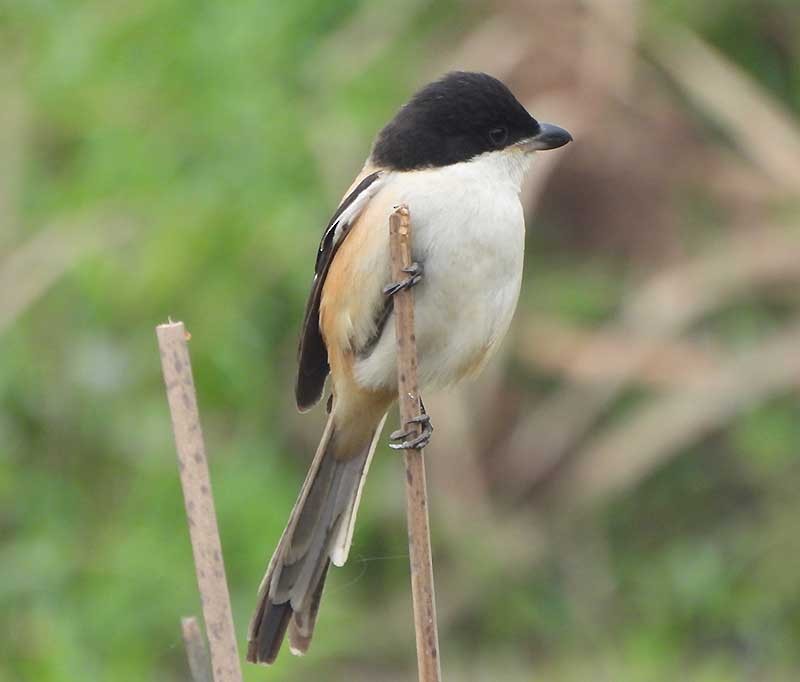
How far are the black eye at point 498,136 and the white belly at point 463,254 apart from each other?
0.13ft

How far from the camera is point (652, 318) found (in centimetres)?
617

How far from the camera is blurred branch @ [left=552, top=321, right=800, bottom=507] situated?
5941 millimetres

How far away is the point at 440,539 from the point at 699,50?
8.07ft

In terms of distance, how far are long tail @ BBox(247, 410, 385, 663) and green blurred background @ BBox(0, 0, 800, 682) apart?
1175mm

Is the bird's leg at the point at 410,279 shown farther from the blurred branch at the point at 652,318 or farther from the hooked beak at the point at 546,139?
the blurred branch at the point at 652,318

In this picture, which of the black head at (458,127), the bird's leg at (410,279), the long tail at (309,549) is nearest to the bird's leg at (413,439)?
the bird's leg at (410,279)

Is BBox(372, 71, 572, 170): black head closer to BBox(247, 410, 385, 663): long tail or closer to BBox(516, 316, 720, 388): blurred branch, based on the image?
BBox(247, 410, 385, 663): long tail

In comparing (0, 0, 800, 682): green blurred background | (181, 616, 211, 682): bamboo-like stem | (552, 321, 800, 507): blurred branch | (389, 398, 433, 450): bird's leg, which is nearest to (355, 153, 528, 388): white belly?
(389, 398, 433, 450): bird's leg

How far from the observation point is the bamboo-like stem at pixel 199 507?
250 centimetres

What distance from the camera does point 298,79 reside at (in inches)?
261

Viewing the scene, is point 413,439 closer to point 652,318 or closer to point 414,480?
point 414,480

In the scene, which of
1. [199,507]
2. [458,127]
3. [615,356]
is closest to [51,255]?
[615,356]

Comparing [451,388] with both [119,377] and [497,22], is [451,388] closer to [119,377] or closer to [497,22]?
[119,377]

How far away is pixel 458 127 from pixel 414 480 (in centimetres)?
104
